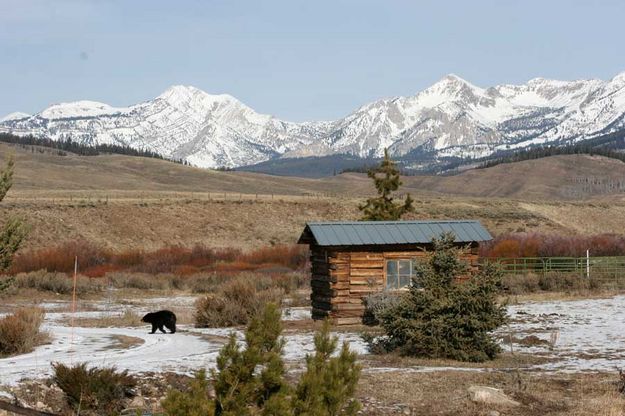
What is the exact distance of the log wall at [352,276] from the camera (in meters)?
26.6

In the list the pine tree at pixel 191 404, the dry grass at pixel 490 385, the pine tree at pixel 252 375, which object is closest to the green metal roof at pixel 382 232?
the dry grass at pixel 490 385

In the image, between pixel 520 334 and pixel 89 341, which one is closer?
pixel 89 341

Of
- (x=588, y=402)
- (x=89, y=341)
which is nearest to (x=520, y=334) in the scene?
(x=588, y=402)

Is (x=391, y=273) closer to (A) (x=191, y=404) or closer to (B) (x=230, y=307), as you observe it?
(B) (x=230, y=307)

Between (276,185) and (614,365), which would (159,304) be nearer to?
(614,365)

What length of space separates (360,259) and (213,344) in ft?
24.4

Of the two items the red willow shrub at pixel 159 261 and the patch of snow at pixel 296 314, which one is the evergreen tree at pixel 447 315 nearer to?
the patch of snow at pixel 296 314

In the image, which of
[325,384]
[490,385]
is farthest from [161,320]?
[325,384]

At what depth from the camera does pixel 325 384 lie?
25.1 ft

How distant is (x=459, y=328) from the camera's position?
19.0 meters

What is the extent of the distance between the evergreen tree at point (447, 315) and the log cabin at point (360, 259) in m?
6.73

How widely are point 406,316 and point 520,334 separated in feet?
17.4

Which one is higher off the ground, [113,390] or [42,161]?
[42,161]

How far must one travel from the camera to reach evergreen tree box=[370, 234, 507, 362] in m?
18.8
